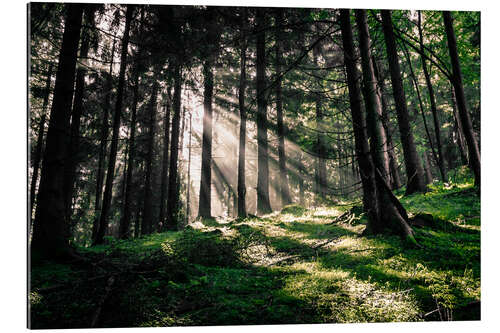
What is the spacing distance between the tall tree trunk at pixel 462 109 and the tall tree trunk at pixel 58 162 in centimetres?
556

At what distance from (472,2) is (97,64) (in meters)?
6.16

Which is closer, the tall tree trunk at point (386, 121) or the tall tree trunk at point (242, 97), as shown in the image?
the tall tree trunk at point (386, 121)

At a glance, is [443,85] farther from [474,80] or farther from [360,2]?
[360,2]

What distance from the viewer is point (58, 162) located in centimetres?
327

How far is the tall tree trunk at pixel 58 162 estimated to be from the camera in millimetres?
2990

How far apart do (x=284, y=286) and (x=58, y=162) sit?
10.2ft

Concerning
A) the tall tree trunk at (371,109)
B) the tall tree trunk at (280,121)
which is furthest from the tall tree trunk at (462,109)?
the tall tree trunk at (280,121)

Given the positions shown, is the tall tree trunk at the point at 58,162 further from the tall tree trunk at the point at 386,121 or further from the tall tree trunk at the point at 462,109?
the tall tree trunk at the point at 462,109

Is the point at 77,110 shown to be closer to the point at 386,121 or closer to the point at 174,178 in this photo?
the point at 174,178

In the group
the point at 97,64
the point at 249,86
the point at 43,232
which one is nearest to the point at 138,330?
the point at 43,232

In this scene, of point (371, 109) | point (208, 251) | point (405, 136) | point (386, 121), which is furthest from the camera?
point (405, 136)

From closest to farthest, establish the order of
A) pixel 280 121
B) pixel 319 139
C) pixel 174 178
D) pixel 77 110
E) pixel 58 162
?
pixel 58 162 → pixel 77 110 → pixel 280 121 → pixel 319 139 → pixel 174 178

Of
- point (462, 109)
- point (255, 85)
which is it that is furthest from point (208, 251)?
point (462, 109)

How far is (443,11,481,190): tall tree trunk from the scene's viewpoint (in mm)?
Answer: 3760
